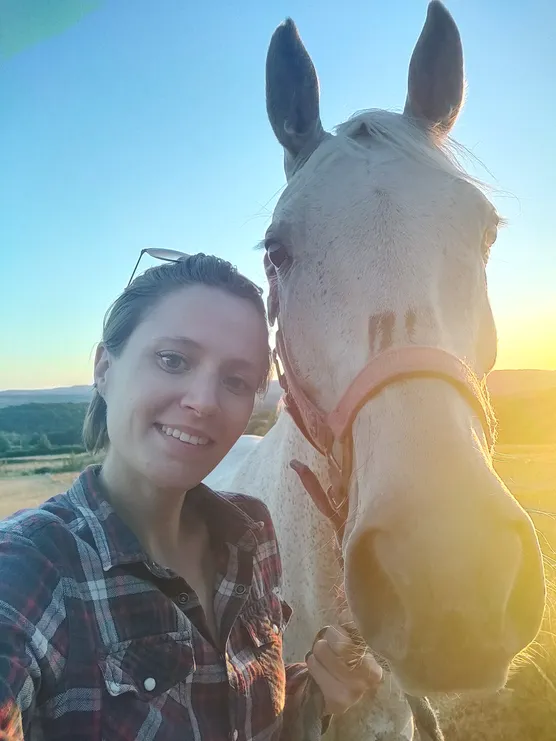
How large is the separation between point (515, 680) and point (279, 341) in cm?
472

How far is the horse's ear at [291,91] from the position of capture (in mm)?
2457

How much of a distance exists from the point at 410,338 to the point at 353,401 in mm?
244

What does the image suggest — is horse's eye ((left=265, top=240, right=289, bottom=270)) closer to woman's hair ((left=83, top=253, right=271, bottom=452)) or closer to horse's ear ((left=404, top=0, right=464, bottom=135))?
woman's hair ((left=83, top=253, right=271, bottom=452))

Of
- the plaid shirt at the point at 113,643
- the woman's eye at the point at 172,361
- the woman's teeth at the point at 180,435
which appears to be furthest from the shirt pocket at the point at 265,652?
the woman's eye at the point at 172,361

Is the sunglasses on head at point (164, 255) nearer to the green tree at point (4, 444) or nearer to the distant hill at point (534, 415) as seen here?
the distant hill at point (534, 415)

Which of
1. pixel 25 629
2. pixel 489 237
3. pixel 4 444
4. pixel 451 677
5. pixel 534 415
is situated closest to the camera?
pixel 25 629

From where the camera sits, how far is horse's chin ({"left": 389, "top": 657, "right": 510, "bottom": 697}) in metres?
1.15

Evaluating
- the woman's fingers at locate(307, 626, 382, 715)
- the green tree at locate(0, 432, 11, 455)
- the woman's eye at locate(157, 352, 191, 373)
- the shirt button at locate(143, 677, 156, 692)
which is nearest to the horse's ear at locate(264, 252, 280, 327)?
Answer: the woman's eye at locate(157, 352, 191, 373)

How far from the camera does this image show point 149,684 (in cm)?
127

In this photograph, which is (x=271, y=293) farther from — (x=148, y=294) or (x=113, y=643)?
(x=113, y=643)

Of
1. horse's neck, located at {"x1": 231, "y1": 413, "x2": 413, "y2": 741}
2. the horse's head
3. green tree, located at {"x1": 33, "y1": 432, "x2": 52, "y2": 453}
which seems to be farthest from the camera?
green tree, located at {"x1": 33, "y1": 432, "x2": 52, "y2": 453}

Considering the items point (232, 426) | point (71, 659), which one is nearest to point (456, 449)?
point (232, 426)

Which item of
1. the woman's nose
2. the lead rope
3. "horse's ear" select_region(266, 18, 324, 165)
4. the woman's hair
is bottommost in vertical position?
the lead rope

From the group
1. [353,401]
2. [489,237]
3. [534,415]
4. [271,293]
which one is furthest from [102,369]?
[534,415]
